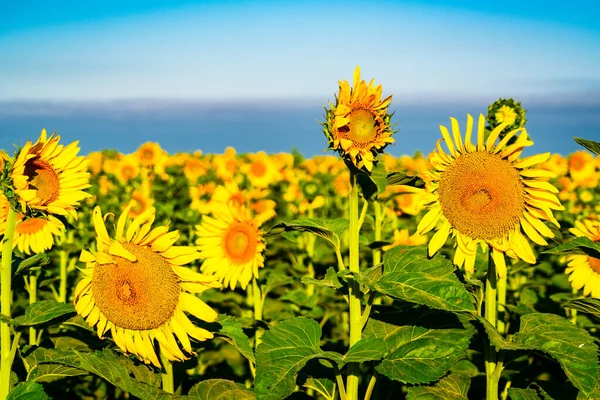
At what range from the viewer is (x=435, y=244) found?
334cm

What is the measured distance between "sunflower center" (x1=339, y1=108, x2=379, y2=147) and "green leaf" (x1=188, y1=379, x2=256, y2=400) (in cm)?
133

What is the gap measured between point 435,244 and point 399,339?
18.8 inches

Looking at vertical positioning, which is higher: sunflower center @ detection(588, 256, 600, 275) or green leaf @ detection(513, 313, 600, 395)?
sunflower center @ detection(588, 256, 600, 275)

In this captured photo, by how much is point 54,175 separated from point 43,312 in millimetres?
741

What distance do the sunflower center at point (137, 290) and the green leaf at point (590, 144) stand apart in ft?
6.41

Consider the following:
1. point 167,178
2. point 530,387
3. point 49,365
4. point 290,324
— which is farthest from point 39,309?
point 167,178

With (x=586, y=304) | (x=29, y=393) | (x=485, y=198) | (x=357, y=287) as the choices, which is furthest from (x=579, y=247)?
(x=29, y=393)

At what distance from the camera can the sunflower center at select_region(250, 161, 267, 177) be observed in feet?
28.7

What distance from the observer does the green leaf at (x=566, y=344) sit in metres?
2.95

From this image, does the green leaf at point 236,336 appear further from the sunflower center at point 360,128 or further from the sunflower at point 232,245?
the sunflower at point 232,245

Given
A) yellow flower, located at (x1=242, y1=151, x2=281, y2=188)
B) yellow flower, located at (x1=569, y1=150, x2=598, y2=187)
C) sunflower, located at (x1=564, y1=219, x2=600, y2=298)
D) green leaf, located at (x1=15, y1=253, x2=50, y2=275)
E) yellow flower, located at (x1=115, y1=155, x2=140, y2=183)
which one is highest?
yellow flower, located at (x1=569, y1=150, x2=598, y2=187)

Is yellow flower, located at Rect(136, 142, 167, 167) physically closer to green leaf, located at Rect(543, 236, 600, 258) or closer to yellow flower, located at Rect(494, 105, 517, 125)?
yellow flower, located at Rect(494, 105, 517, 125)

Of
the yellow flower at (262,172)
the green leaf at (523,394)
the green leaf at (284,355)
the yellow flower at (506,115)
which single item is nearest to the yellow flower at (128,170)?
the yellow flower at (262,172)

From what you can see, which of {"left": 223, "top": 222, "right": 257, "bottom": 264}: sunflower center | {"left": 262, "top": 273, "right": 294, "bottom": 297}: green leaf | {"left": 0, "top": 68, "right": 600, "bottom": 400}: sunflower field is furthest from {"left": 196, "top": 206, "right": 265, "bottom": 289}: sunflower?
{"left": 0, "top": 68, "right": 600, "bottom": 400}: sunflower field
